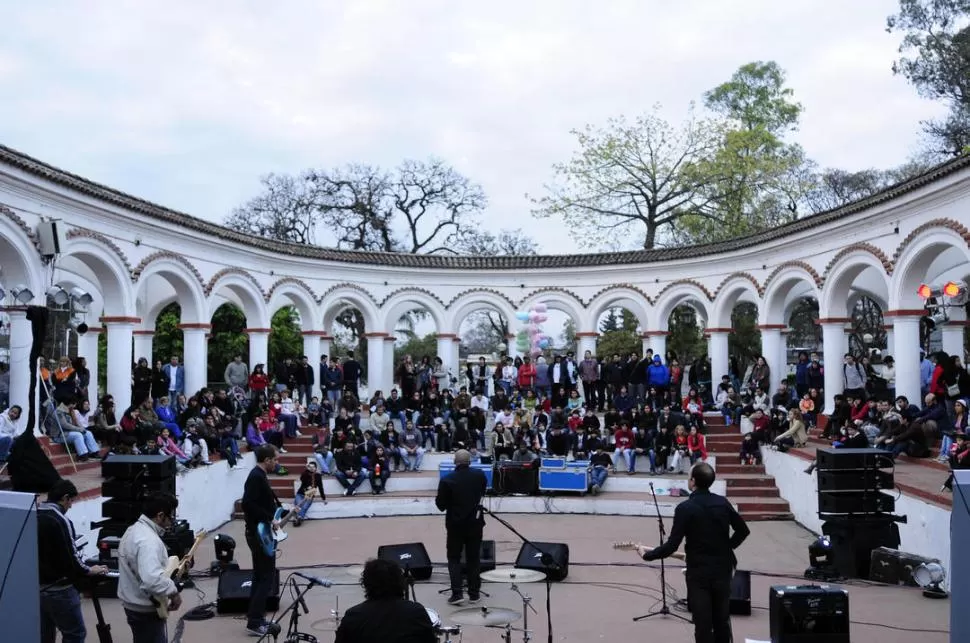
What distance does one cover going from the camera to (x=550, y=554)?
1063cm

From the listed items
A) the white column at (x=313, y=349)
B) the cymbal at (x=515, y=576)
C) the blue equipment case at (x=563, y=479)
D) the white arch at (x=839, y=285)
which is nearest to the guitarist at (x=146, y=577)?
the cymbal at (x=515, y=576)

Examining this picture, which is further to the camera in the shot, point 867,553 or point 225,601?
point 867,553

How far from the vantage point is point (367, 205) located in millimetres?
41281

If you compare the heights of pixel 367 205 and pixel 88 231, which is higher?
pixel 367 205

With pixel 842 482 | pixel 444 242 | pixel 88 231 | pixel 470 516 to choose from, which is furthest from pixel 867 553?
pixel 444 242

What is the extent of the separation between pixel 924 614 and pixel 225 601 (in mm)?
7159

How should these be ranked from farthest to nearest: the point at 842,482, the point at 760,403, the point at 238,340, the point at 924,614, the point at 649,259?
the point at 238,340 → the point at 649,259 → the point at 760,403 → the point at 842,482 → the point at 924,614

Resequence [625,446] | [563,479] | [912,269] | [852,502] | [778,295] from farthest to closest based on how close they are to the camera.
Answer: [778,295]
[625,446]
[563,479]
[912,269]
[852,502]

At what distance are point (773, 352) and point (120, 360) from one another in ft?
50.7

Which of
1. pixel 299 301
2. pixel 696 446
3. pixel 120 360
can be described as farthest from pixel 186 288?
pixel 696 446

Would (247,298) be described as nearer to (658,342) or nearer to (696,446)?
(658,342)

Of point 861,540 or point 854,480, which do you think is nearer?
point 854,480

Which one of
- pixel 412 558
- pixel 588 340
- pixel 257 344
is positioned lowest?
pixel 412 558

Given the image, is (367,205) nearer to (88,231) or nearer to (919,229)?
(88,231)
